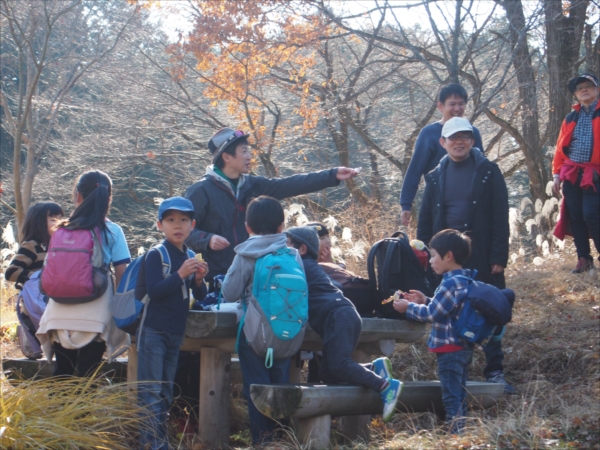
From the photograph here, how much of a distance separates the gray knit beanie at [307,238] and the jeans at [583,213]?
11.7 feet

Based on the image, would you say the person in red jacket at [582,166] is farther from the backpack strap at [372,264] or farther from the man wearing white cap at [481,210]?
the backpack strap at [372,264]

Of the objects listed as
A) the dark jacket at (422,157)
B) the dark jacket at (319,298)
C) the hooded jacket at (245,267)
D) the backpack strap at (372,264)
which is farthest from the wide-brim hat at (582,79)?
the hooded jacket at (245,267)

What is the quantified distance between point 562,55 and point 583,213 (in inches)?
146

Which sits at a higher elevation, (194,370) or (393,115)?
(393,115)

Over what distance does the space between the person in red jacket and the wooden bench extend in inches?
121

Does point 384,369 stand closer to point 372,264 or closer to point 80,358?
point 372,264

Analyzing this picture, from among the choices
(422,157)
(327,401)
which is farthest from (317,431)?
(422,157)

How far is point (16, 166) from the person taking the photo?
11750 millimetres

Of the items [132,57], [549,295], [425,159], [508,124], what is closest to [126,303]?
[425,159]

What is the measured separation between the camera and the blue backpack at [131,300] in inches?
175

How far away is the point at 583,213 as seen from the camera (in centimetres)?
721

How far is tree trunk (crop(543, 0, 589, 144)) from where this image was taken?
9.86 meters

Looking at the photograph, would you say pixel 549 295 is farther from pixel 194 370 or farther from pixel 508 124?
pixel 508 124

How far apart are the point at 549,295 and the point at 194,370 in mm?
3724
